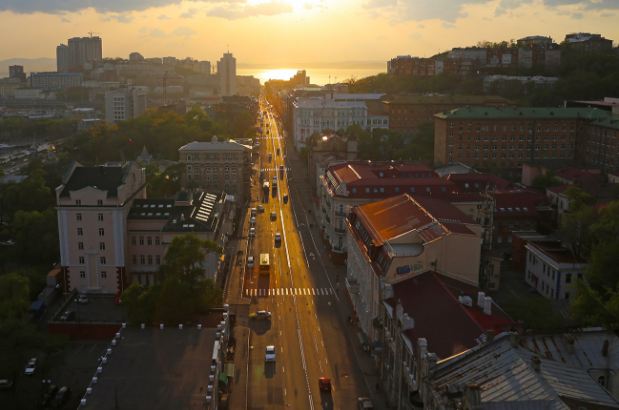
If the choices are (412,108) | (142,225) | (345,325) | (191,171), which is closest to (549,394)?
(345,325)

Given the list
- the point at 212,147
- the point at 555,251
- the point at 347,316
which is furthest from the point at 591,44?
the point at 347,316

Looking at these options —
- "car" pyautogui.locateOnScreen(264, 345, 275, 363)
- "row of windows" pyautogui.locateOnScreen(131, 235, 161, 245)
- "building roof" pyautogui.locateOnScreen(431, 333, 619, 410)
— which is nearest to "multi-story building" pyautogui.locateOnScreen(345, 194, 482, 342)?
"car" pyautogui.locateOnScreen(264, 345, 275, 363)

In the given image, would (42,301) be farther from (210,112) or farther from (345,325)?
(210,112)

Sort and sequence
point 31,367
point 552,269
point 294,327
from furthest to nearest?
point 552,269
point 294,327
point 31,367

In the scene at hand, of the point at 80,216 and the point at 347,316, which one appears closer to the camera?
the point at 347,316

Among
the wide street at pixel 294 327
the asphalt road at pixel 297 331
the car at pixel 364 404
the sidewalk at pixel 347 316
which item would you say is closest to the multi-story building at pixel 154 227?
the wide street at pixel 294 327

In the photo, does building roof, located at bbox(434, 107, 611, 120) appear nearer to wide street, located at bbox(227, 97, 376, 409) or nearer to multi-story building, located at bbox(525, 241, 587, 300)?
wide street, located at bbox(227, 97, 376, 409)

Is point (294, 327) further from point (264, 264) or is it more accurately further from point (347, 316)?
point (264, 264)
